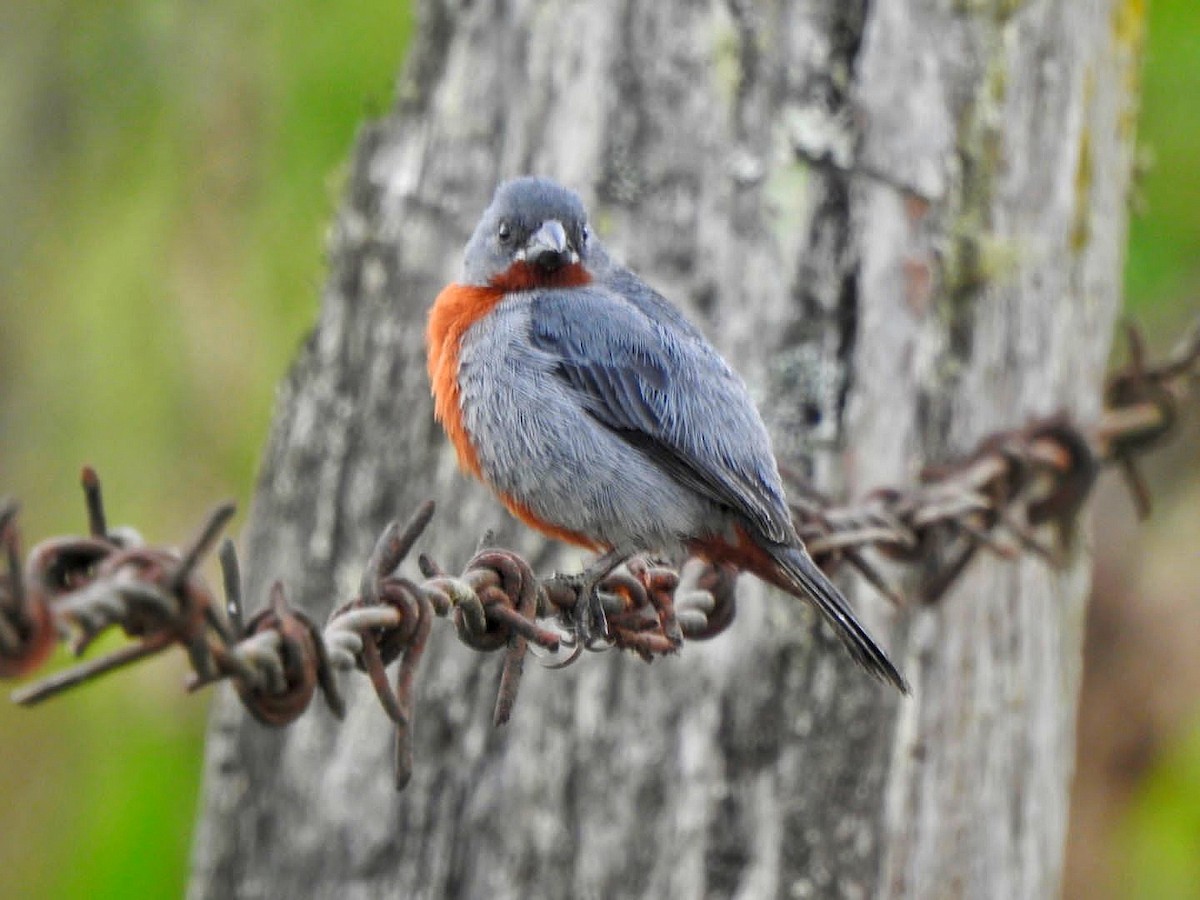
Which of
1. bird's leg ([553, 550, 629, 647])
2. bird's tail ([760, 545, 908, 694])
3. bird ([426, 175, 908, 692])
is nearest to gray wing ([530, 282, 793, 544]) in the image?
bird ([426, 175, 908, 692])

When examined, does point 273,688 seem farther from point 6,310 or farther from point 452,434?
point 6,310

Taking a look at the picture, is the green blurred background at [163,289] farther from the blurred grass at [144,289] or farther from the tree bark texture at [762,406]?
the tree bark texture at [762,406]

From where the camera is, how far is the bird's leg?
9.32ft

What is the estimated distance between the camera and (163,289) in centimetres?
613

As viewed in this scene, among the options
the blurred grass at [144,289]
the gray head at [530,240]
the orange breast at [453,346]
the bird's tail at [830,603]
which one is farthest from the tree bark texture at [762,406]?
the blurred grass at [144,289]

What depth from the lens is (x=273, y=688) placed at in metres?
1.76

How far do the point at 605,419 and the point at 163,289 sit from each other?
10.9 feet

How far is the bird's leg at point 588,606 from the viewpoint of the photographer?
284cm

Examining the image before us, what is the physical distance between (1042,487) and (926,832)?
101 cm

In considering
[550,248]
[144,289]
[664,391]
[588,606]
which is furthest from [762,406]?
[144,289]

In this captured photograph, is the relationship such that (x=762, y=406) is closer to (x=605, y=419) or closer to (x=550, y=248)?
(x=605, y=419)

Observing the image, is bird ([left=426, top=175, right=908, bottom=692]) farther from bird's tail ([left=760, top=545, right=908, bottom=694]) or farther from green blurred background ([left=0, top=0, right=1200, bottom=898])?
green blurred background ([left=0, top=0, right=1200, bottom=898])

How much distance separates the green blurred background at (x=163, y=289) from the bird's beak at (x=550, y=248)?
1.88 metres

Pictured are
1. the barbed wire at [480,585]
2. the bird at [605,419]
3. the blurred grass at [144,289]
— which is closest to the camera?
the barbed wire at [480,585]
